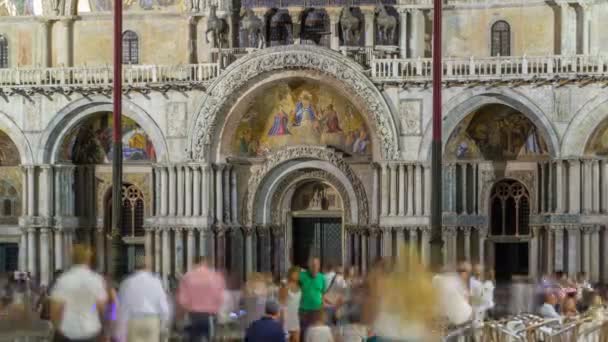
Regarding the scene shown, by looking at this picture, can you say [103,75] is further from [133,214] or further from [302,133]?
[302,133]

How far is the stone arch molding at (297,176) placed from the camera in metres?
49.2

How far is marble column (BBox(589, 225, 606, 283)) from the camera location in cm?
4538

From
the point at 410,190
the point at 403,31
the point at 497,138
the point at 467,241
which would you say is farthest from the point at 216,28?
the point at 467,241

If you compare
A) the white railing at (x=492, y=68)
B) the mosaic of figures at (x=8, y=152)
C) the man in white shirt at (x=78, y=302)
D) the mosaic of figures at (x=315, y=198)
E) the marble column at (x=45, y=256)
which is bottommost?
the marble column at (x=45, y=256)

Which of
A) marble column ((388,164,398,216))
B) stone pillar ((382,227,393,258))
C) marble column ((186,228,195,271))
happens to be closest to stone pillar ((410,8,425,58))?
marble column ((388,164,398,216))

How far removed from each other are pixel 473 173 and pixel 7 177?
15.2 m

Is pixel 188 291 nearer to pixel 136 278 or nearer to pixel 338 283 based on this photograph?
pixel 136 278

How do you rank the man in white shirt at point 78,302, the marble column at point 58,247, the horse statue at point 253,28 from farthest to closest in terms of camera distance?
the marble column at point 58,247
the horse statue at point 253,28
the man in white shirt at point 78,302

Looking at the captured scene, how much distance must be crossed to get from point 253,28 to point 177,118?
11.8ft

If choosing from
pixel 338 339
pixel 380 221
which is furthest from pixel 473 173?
pixel 338 339

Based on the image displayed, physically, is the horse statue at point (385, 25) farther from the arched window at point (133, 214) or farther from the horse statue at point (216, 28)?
the arched window at point (133, 214)

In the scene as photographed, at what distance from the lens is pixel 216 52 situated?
1940 inches

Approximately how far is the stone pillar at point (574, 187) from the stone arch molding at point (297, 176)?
6716mm

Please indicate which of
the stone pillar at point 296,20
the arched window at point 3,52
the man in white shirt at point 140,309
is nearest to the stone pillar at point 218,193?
the stone pillar at point 296,20
